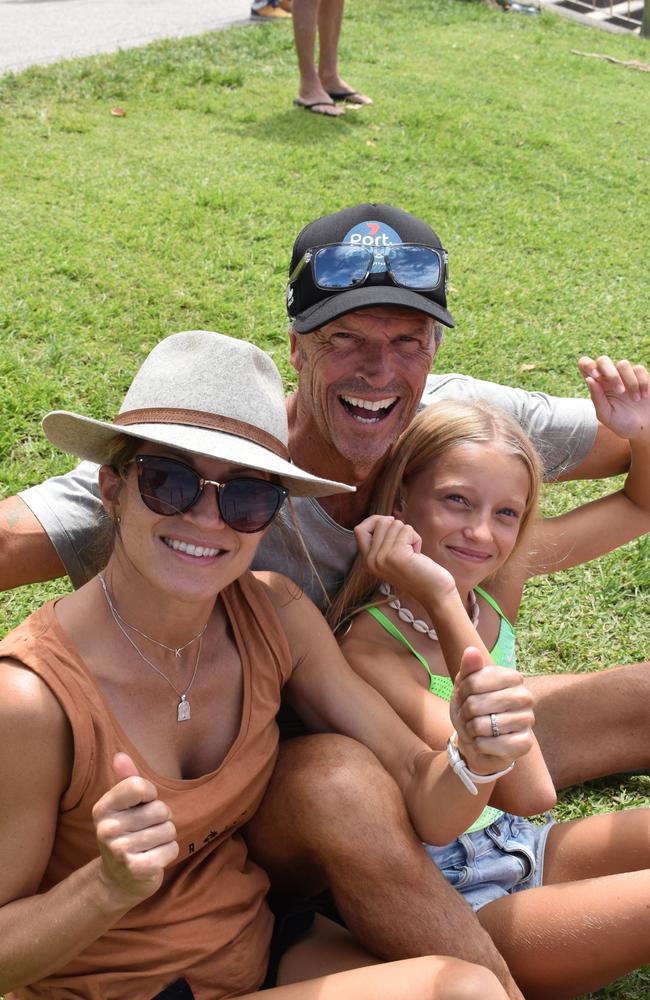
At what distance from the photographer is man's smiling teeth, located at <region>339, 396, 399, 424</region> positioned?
315 centimetres

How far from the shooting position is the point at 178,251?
6430 mm

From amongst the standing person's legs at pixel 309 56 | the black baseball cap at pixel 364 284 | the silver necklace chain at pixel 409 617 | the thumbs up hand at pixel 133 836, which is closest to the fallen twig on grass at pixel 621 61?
the standing person's legs at pixel 309 56

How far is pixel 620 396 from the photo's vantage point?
3477 mm

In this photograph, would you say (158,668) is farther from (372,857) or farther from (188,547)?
(372,857)

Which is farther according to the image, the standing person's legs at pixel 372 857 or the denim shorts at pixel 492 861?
the denim shorts at pixel 492 861

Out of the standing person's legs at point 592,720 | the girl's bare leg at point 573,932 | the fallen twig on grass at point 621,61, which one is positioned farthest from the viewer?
the fallen twig on grass at point 621,61

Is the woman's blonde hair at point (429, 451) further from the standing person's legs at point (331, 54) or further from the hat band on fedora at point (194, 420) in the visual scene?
the standing person's legs at point (331, 54)

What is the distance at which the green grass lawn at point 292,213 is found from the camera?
4848 millimetres

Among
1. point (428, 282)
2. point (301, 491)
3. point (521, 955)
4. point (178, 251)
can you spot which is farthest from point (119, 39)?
point (521, 955)

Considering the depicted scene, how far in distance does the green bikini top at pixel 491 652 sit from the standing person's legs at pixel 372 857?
251 millimetres

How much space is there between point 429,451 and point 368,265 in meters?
0.57

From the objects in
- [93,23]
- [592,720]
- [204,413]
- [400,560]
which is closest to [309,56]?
[93,23]

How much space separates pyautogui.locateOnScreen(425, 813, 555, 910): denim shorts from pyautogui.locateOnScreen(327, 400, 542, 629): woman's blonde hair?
69 cm

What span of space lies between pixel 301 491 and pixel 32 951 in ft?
3.82
